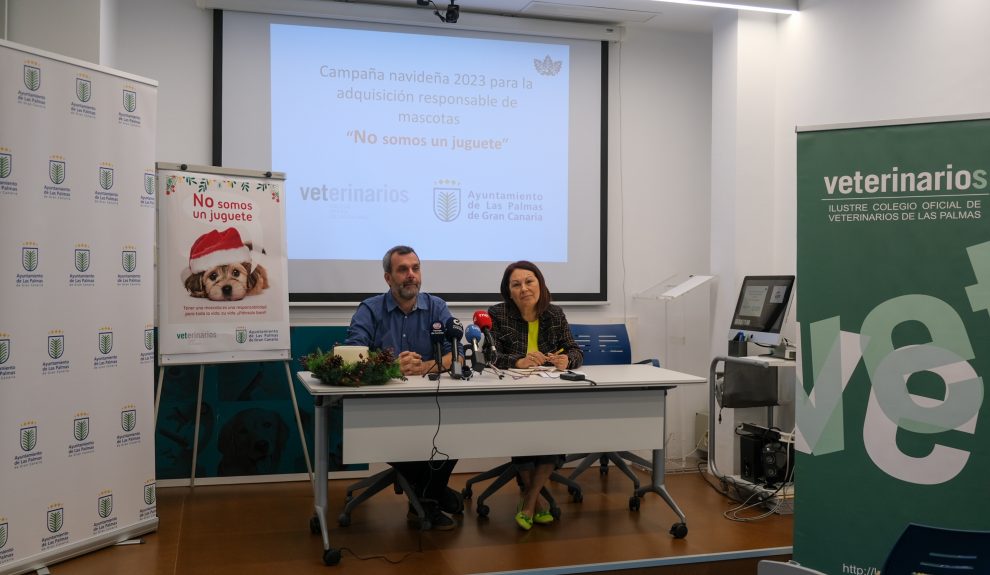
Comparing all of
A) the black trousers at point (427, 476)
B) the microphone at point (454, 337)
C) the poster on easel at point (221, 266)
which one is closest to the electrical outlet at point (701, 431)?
the black trousers at point (427, 476)

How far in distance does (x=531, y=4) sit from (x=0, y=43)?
10.6 feet

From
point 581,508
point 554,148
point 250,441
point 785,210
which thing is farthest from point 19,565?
point 785,210

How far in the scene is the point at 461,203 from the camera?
5633mm

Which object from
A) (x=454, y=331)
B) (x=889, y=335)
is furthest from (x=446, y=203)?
(x=889, y=335)

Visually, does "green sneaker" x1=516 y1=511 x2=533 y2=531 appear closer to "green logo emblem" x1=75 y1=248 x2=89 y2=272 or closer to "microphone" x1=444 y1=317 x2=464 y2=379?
"microphone" x1=444 y1=317 x2=464 y2=379

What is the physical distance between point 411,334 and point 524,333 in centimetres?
63

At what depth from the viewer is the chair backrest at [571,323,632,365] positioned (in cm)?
508

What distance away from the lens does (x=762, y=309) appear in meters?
4.91

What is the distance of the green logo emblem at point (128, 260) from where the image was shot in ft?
12.7

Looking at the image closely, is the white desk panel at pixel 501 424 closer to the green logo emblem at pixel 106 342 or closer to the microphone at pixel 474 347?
the microphone at pixel 474 347

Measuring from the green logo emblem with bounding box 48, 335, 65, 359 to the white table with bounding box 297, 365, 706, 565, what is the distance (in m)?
1.07

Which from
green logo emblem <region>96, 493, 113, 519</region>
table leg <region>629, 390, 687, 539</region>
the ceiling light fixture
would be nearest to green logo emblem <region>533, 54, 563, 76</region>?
the ceiling light fixture

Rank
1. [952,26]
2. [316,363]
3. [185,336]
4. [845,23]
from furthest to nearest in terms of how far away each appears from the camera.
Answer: [845,23] → [185,336] → [952,26] → [316,363]

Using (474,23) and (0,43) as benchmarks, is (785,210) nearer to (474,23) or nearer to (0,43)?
(474,23)
